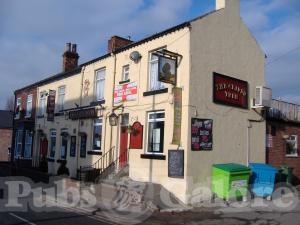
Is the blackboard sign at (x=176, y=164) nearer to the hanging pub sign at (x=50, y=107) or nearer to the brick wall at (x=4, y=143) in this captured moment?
the hanging pub sign at (x=50, y=107)

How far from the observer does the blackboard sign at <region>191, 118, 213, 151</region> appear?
14180 mm

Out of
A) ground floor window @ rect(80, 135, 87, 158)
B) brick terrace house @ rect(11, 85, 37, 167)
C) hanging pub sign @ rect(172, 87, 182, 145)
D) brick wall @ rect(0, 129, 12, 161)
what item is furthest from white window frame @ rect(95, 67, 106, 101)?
brick wall @ rect(0, 129, 12, 161)

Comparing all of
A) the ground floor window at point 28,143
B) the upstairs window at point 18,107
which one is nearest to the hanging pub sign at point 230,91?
the ground floor window at point 28,143

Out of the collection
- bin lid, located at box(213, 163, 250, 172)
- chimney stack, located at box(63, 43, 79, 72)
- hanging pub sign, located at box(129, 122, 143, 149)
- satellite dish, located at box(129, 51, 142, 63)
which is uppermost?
chimney stack, located at box(63, 43, 79, 72)

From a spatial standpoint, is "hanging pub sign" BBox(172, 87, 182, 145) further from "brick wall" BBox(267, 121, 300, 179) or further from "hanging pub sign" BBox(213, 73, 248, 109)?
"brick wall" BBox(267, 121, 300, 179)

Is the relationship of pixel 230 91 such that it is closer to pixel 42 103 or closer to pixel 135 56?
pixel 135 56

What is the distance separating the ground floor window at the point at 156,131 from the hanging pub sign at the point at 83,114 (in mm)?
4332

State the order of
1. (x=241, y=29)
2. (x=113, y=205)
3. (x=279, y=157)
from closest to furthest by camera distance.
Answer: (x=113, y=205) < (x=241, y=29) < (x=279, y=157)

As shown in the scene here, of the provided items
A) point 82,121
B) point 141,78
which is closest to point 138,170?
point 141,78

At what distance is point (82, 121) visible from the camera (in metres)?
20.9

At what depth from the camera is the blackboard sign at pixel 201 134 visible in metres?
14.2

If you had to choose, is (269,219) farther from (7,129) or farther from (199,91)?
(7,129)

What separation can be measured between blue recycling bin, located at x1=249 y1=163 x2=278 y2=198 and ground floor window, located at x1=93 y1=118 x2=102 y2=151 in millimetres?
7729

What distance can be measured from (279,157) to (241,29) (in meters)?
6.59
